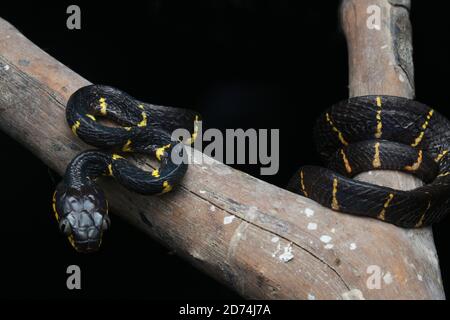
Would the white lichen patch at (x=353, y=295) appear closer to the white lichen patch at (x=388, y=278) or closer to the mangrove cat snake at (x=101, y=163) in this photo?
the white lichen patch at (x=388, y=278)

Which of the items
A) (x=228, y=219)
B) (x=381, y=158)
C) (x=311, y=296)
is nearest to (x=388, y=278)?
(x=311, y=296)

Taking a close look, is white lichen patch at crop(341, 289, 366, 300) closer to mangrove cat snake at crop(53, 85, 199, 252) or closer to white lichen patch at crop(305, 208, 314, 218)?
white lichen patch at crop(305, 208, 314, 218)

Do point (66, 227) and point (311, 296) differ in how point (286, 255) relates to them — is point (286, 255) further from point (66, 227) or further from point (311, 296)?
point (66, 227)

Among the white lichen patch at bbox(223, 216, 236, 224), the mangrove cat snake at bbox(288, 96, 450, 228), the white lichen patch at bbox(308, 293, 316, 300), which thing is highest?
the mangrove cat snake at bbox(288, 96, 450, 228)

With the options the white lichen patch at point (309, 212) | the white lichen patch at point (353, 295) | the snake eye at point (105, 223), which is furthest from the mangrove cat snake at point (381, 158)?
the snake eye at point (105, 223)

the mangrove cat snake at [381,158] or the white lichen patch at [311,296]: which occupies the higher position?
the mangrove cat snake at [381,158]

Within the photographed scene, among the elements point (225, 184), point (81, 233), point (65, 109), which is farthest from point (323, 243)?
point (65, 109)

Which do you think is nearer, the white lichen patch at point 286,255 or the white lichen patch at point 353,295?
the white lichen patch at point 353,295

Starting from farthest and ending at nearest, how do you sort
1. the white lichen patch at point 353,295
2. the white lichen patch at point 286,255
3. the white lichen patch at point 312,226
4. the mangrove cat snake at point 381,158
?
the mangrove cat snake at point 381,158 → the white lichen patch at point 312,226 → the white lichen patch at point 286,255 → the white lichen patch at point 353,295

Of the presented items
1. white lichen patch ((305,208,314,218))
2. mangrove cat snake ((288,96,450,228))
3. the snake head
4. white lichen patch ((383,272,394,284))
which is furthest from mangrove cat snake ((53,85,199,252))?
white lichen patch ((383,272,394,284))
